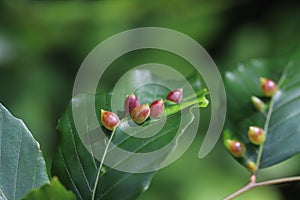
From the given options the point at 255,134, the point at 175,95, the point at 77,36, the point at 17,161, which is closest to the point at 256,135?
the point at 255,134

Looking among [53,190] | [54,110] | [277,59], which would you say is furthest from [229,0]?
[53,190]

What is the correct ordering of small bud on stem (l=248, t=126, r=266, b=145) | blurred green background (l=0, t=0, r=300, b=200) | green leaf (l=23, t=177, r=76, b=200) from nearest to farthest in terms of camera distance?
1. green leaf (l=23, t=177, r=76, b=200)
2. small bud on stem (l=248, t=126, r=266, b=145)
3. blurred green background (l=0, t=0, r=300, b=200)

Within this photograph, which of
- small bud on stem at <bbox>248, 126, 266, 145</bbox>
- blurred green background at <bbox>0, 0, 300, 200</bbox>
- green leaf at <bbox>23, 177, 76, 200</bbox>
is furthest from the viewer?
blurred green background at <bbox>0, 0, 300, 200</bbox>

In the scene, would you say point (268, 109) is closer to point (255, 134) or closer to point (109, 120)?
point (255, 134)

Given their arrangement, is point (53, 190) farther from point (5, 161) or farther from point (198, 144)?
point (198, 144)

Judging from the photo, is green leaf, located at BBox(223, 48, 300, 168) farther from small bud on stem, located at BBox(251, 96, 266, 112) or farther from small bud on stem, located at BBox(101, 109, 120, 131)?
small bud on stem, located at BBox(101, 109, 120, 131)

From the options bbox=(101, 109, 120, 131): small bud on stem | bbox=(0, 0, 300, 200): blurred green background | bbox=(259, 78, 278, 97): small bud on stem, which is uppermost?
bbox=(259, 78, 278, 97): small bud on stem

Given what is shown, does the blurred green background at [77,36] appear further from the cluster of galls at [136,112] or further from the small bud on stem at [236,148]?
the cluster of galls at [136,112]

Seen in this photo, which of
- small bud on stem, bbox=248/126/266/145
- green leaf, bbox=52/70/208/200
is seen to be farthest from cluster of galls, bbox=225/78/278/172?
green leaf, bbox=52/70/208/200
